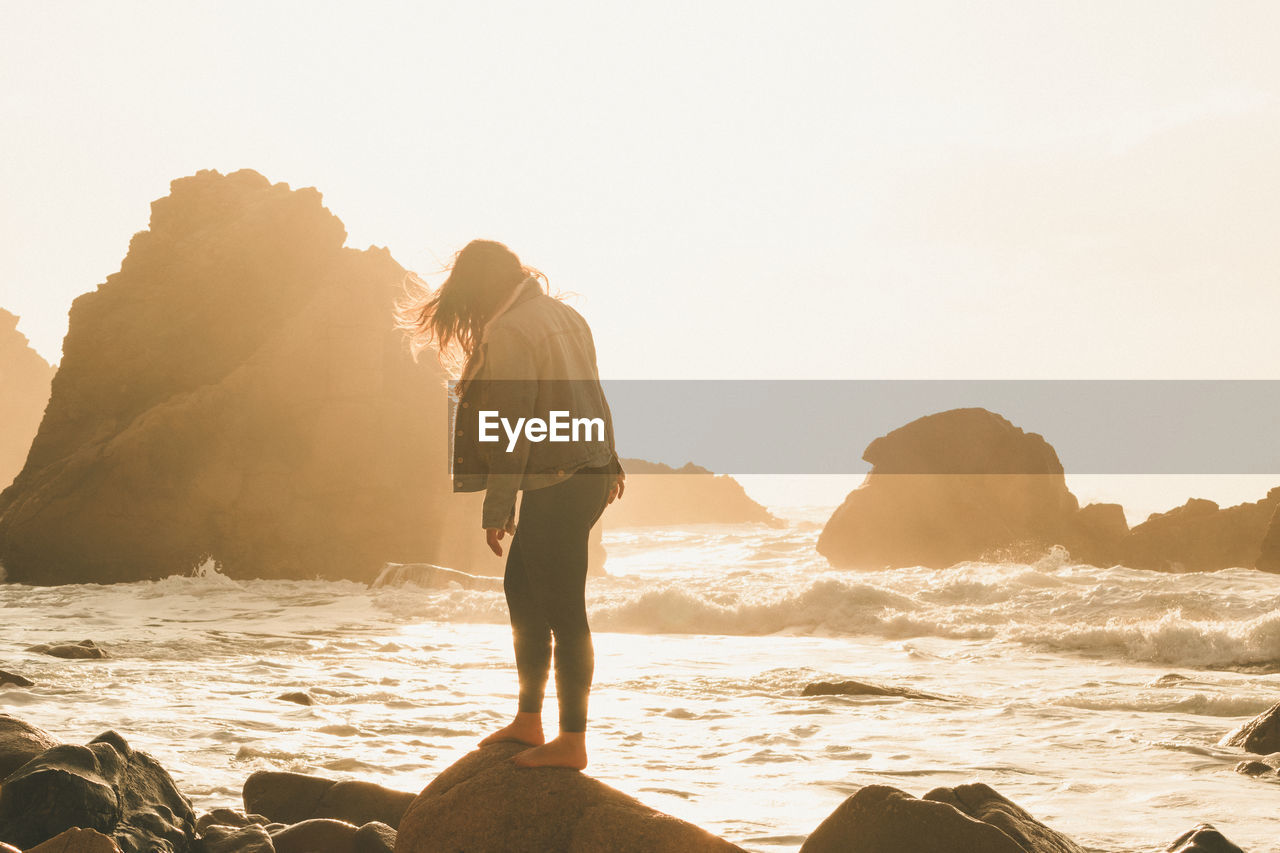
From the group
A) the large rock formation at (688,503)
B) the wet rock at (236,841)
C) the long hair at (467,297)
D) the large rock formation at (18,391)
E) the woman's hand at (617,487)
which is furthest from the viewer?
the large rock formation at (18,391)

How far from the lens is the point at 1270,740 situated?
6.89 meters

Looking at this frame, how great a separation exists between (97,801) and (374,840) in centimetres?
106

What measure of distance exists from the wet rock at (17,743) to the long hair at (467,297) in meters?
2.80

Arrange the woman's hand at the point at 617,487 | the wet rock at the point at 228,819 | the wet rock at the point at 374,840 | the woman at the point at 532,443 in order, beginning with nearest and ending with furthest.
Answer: the woman at the point at 532,443
the woman's hand at the point at 617,487
the wet rock at the point at 374,840
the wet rock at the point at 228,819

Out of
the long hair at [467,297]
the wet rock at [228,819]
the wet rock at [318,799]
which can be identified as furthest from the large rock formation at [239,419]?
the long hair at [467,297]

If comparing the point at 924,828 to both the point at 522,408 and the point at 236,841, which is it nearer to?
the point at 522,408

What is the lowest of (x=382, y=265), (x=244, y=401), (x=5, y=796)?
(x=5, y=796)

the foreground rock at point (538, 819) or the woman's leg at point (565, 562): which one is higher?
the woman's leg at point (565, 562)

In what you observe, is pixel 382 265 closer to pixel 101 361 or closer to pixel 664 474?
pixel 101 361

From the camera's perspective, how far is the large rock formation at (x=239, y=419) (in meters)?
22.9

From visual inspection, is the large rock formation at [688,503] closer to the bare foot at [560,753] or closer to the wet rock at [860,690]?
the wet rock at [860,690]

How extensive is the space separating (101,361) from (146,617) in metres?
12.1

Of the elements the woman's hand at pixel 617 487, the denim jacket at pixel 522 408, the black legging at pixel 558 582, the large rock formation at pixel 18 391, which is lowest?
the black legging at pixel 558 582

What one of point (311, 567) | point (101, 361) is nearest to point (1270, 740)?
point (311, 567)
